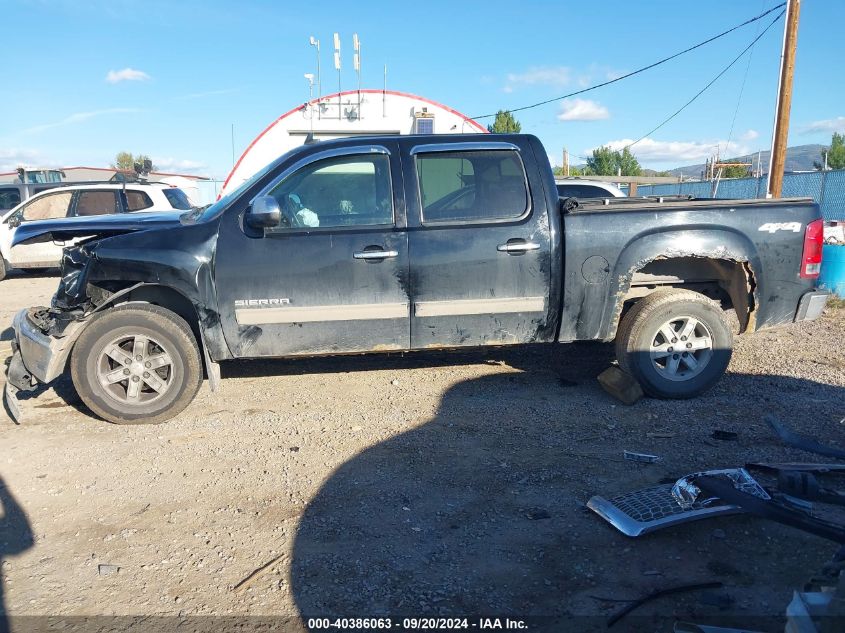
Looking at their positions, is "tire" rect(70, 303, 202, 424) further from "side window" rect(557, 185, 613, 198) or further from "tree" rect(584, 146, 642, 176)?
"tree" rect(584, 146, 642, 176)

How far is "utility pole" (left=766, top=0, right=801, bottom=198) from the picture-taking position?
12906 millimetres

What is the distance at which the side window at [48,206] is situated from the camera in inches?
484

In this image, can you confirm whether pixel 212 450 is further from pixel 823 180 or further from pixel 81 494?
pixel 823 180

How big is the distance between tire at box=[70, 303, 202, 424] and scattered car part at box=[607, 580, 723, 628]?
3.38 meters

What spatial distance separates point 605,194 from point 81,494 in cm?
813

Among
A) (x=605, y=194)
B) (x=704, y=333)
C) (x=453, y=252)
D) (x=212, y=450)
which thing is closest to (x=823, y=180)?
(x=605, y=194)

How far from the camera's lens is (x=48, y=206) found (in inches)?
484

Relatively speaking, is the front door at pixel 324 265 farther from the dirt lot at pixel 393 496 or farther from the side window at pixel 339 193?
the dirt lot at pixel 393 496

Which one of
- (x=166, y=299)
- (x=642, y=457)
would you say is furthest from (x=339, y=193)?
(x=642, y=457)

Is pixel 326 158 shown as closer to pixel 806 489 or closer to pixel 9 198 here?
pixel 806 489

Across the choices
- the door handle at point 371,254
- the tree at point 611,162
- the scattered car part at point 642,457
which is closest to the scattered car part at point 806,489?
the scattered car part at point 642,457

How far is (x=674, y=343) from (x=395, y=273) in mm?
2275

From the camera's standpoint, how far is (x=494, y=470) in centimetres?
394

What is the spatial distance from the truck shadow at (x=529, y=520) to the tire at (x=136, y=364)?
157 cm
